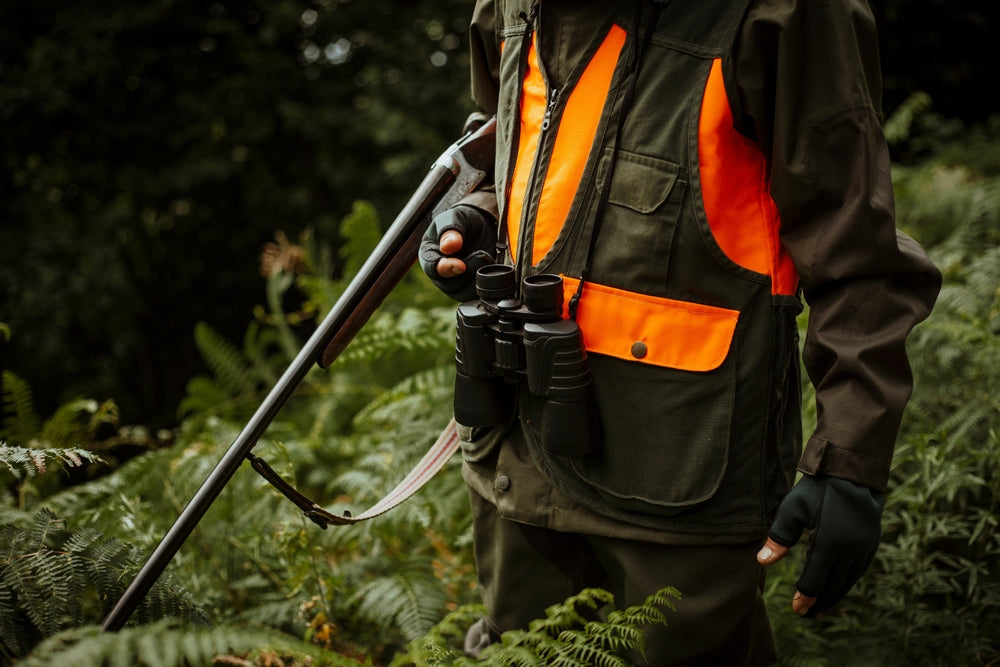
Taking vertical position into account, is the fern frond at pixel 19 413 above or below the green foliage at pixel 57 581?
below

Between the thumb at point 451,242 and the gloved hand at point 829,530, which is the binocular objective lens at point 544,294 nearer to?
the thumb at point 451,242

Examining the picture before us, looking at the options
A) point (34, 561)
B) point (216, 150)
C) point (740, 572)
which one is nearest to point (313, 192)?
point (216, 150)

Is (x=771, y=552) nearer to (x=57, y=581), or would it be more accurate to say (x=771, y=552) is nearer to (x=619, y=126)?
(x=619, y=126)

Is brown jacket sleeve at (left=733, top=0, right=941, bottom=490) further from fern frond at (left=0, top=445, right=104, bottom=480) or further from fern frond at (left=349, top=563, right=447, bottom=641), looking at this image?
fern frond at (left=0, top=445, right=104, bottom=480)

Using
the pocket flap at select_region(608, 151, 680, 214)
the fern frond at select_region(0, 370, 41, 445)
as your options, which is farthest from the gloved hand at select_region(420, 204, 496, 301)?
the fern frond at select_region(0, 370, 41, 445)

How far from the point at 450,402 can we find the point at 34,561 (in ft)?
6.04

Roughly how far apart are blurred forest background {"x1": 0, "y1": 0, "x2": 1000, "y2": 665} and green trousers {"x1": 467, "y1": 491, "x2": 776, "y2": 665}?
0.75 metres

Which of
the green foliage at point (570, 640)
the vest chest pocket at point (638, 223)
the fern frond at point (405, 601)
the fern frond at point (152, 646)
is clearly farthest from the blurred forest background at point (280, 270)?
the vest chest pocket at point (638, 223)

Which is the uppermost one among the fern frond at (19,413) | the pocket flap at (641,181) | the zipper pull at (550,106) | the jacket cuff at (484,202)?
the zipper pull at (550,106)

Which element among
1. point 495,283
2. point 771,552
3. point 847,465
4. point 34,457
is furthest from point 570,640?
point 34,457

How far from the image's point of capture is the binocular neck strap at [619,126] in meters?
1.57

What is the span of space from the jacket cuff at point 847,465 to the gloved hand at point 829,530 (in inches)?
0.6

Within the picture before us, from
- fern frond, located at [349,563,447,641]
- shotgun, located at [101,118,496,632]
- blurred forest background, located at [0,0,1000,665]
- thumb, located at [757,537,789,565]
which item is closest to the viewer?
thumb, located at [757,537,789,565]

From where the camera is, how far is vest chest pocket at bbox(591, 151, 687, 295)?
1.56m
